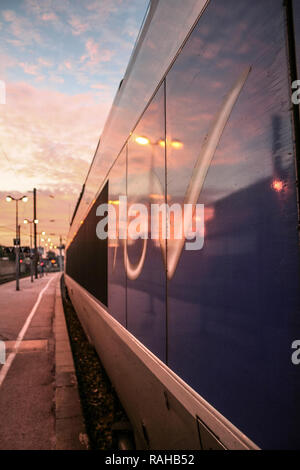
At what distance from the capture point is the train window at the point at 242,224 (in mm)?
1147

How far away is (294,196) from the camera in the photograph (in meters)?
1.10

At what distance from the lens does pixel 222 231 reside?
1.49m

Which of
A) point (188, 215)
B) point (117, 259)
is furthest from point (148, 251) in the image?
point (117, 259)

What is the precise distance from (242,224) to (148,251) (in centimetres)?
123

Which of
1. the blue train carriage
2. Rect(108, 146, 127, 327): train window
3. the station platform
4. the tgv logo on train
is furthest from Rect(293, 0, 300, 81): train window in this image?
the station platform

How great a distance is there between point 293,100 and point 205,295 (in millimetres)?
882

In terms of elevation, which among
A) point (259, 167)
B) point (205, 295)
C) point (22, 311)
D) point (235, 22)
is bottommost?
point (22, 311)

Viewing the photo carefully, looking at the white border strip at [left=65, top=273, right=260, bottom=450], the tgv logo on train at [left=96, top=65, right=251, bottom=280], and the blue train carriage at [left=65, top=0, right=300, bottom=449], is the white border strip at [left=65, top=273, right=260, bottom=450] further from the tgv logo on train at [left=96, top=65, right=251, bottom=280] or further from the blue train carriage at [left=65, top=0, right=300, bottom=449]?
the tgv logo on train at [left=96, top=65, right=251, bottom=280]

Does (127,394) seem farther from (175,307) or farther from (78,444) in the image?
(175,307)

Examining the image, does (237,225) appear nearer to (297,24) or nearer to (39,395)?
(297,24)

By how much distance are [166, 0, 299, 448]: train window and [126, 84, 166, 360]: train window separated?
370mm
